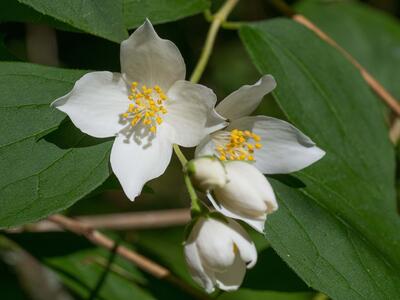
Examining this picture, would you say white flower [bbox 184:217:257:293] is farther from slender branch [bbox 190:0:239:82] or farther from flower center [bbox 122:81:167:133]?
slender branch [bbox 190:0:239:82]

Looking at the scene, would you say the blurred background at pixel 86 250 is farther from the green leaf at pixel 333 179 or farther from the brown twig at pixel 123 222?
the green leaf at pixel 333 179

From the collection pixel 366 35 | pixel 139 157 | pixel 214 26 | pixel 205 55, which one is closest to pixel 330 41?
pixel 214 26

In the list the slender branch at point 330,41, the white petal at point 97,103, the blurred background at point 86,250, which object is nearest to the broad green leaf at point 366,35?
the blurred background at point 86,250

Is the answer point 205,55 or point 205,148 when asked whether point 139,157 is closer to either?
point 205,148

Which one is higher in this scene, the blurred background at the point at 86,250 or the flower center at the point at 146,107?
the flower center at the point at 146,107

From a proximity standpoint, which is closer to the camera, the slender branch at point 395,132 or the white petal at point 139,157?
the white petal at point 139,157

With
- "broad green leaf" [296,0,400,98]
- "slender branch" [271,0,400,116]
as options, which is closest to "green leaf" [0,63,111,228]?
"slender branch" [271,0,400,116]

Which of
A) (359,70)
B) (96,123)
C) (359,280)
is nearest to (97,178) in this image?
(96,123)
